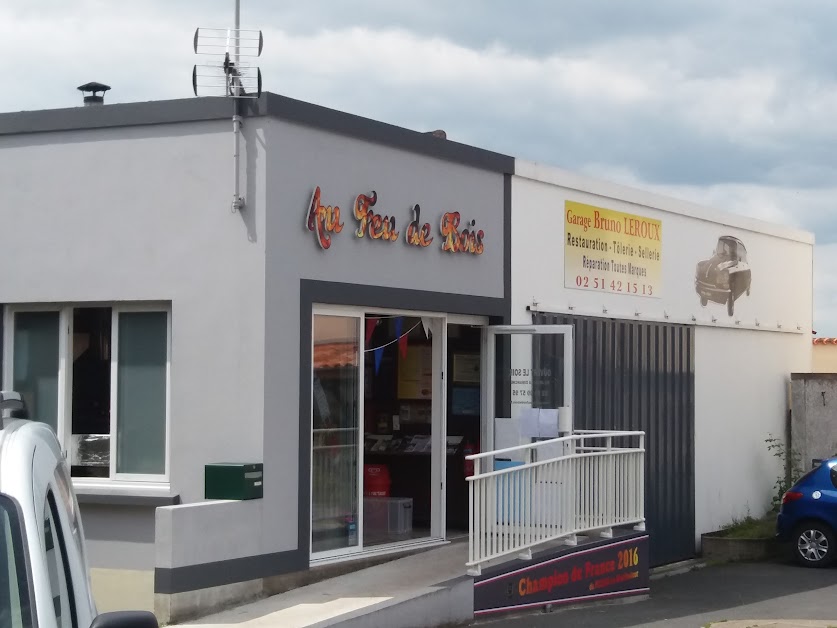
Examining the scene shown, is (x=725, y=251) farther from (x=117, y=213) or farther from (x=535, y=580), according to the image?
(x=117, y=213)

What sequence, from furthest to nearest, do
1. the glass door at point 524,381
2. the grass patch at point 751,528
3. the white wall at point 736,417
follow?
the white wall at point 736,417
the grass patch at point 751,528
the glass door at point 524,381

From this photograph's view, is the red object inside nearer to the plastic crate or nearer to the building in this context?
the building

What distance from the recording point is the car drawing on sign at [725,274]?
20.0 meters

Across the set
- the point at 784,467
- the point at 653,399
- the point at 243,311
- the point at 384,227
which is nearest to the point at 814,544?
the point at 653,399

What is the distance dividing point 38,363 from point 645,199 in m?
8.86

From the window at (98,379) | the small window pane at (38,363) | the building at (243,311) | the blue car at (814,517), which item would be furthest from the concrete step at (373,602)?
the blue car at (814,517)

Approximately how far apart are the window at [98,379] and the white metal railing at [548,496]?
2.95m

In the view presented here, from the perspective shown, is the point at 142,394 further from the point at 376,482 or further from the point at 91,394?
the point at 376,482

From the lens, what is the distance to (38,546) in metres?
3.71

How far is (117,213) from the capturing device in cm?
1245

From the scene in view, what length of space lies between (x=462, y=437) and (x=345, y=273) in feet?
13.4

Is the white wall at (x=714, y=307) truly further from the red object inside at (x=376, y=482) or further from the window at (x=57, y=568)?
the window at (x=57, y=568)

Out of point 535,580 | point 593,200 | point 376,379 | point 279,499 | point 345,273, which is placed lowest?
point 535,580

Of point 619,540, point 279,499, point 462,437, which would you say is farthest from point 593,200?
point 279,499
